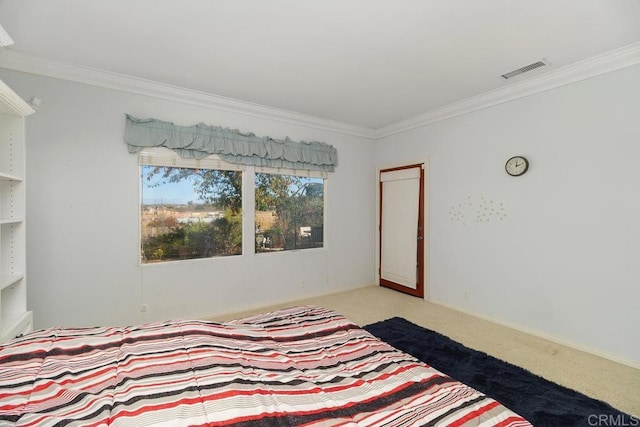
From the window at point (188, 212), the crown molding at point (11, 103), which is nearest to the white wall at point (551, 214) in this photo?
the window at point (188, 212)

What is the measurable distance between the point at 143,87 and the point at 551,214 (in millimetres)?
4433

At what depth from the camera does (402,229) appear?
4500 mm

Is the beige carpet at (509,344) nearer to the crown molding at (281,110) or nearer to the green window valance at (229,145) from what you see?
the green window valance at (229,145)

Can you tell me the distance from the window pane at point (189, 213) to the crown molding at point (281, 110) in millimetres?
820

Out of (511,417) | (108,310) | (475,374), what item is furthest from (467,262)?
(108,310)

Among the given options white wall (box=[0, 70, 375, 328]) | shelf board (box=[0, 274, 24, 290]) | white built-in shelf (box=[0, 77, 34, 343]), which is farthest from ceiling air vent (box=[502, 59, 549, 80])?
shelf board (box=[0, 274, 24, 290])

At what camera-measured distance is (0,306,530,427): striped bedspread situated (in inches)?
36.4

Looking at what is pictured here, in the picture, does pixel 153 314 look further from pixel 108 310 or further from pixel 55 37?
pixel 55 37

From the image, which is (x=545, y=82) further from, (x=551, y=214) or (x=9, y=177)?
(x=9, y=177)

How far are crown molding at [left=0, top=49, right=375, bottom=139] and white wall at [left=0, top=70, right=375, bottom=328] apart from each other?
0.07 meters

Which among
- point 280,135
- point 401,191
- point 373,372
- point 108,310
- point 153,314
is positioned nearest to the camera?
point 373,372

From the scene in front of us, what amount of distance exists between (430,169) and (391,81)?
1.54 meters

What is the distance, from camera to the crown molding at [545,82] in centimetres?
244

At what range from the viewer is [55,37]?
7.41ft
